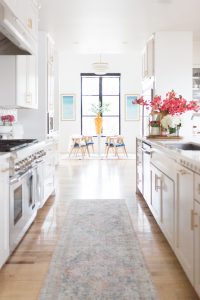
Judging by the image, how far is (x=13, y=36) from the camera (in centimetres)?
332

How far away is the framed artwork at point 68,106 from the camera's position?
13383 millimetres

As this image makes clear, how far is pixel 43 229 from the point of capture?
12.4ft

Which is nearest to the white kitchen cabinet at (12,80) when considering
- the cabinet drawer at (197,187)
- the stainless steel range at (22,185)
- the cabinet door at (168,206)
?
the stainless steel range at (22,185)

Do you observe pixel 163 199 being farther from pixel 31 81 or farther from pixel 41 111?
pixel 41 111

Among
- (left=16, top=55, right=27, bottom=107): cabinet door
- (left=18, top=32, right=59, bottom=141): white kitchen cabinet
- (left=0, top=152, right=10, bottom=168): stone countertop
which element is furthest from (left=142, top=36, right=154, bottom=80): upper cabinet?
(left=0, top=152, right=10, bottom=168): stone countertop

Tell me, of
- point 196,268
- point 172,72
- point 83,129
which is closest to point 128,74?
point 83,129

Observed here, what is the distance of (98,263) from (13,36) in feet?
6.78

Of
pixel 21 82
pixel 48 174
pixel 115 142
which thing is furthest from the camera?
pixel 115 142

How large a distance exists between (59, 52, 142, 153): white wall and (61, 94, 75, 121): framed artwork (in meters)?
0.14

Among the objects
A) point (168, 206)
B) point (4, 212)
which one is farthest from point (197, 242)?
point (4, 212)

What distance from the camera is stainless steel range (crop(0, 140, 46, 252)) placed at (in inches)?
114

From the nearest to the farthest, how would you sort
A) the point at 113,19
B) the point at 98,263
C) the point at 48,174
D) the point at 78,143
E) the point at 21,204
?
1. the point at 98,263
2. the point at 21,204
3. the point at 48,174
4. the point at 113,19
5. the point at 78,143

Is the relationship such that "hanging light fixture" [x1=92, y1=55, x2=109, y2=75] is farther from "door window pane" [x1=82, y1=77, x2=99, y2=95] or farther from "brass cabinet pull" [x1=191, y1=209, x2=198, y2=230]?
"brass cabinet pull" [x1=191, y1=209, x2=198, y2=230]

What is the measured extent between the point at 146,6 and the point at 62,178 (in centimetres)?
358
